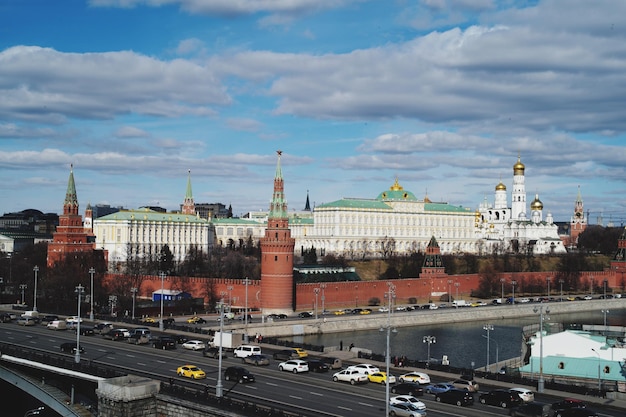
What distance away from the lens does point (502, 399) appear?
35.4 metres

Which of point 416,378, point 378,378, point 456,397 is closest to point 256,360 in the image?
point 378,378

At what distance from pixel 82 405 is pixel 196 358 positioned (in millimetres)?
8797

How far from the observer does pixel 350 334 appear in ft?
255

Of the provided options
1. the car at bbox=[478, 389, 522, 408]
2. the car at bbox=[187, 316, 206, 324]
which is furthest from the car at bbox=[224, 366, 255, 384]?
the car at bbox=[187, 316, 206, 324]

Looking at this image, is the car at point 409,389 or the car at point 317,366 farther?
the car at point 317,366

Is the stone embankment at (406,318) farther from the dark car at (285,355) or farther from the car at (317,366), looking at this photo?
the car at (317,366)

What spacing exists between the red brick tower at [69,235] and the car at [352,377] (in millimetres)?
72024

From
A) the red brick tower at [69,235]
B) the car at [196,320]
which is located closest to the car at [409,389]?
the car at [196,320]

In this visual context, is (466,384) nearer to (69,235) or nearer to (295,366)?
(295,366)

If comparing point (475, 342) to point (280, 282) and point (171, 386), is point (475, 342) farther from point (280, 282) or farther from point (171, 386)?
point (171, 386)

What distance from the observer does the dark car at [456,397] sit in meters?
35.5

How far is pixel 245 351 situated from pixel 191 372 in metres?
7.83

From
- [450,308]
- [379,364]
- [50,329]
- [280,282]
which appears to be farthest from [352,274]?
[379,364]

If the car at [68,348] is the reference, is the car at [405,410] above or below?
below
